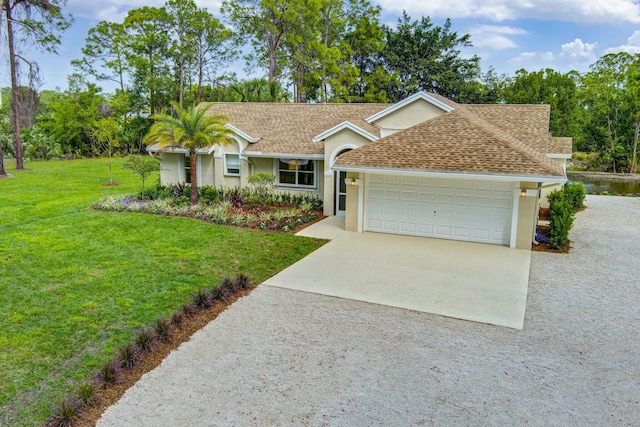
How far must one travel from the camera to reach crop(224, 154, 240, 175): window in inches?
771

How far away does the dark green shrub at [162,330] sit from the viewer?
7.12 m

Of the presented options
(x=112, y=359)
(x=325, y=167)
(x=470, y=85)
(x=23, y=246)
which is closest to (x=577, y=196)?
(x=325, y=167)

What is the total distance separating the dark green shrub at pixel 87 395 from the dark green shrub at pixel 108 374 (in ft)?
0.85

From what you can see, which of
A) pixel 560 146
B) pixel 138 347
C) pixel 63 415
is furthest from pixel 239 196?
pixel 560 146

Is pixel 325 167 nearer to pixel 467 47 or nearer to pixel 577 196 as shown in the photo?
pixel 577 196

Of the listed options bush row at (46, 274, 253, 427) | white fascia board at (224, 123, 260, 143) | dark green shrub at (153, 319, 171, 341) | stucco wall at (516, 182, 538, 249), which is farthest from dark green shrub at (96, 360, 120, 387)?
white fascia board at (224, 123, 260, 143)

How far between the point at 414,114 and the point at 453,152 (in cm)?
371

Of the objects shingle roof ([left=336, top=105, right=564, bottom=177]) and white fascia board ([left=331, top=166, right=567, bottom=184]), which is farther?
shingle roof ([left=336, top=105, right=564, bottom=177])

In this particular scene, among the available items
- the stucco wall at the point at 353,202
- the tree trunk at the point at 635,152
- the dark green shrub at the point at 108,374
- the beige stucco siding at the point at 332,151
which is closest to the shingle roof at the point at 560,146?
the beige stucco siding at the point at 332,151

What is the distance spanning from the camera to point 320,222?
1631 centimetres

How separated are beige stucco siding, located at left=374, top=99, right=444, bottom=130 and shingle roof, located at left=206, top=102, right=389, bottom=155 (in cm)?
88

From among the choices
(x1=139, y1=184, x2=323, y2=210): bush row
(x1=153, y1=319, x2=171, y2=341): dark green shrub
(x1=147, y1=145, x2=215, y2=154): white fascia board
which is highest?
(x1=147, y1=145, x2=215, y2=154): white fascia board

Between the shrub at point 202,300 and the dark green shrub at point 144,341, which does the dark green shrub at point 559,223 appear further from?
the dark green shrub at point 144,341

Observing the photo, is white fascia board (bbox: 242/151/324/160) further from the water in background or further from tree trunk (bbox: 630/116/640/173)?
tree trunk (bbox: 630/116/640/173)
